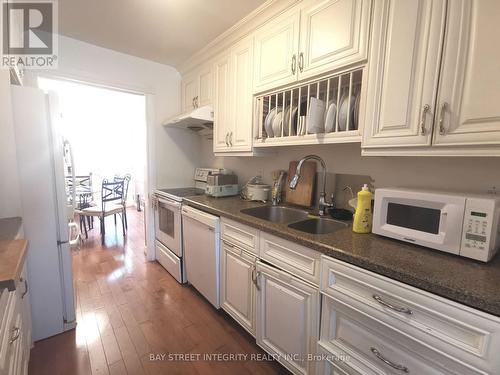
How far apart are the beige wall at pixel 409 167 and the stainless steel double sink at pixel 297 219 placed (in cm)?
37

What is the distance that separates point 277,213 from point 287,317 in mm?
782

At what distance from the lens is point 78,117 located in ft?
16.7

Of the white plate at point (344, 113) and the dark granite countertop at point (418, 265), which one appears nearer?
the dark granite countertop at point (418, 265)

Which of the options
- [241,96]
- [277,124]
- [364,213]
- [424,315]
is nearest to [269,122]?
[277,124]

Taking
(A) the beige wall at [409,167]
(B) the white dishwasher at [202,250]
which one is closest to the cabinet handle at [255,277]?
(B) the white dishwasher at [202,250]

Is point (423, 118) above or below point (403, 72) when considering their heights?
below

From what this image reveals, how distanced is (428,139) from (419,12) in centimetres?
53

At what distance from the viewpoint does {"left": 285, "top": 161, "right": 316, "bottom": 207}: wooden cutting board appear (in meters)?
1.74

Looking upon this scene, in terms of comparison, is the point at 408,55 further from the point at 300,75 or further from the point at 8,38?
the point at 8,38

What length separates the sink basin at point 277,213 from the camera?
5.73 feet

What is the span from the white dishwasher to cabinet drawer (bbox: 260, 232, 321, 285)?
1.69 feet

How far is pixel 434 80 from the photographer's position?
0.93 m

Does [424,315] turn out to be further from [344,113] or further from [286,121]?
[286,121]

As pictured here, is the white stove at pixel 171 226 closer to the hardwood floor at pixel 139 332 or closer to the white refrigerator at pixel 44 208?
the hardwood floor at pixel 139 332
